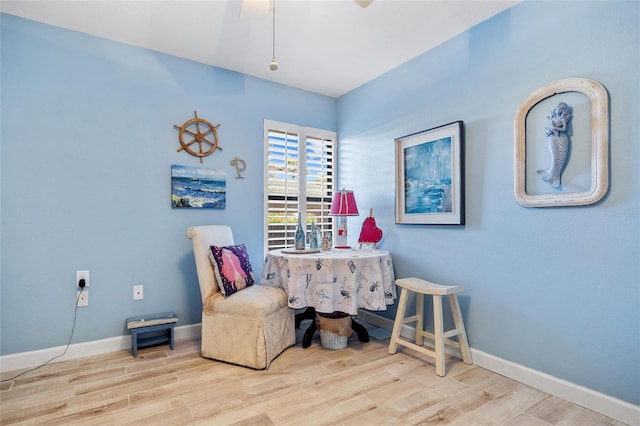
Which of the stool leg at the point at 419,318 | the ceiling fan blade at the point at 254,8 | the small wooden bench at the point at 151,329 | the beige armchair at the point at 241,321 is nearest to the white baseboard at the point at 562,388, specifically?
the stool leg at the point at 419,318

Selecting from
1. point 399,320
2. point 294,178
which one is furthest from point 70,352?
point 399,320

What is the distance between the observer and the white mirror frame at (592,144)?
5.82 feet

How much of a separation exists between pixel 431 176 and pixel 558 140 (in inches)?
37.8

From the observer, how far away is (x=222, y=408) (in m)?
1.83

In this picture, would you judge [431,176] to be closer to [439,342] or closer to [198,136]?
[439,342]

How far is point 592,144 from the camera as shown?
1819 mm

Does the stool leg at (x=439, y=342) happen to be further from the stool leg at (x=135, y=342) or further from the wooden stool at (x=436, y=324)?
the stool leg at (x=135, y=342)

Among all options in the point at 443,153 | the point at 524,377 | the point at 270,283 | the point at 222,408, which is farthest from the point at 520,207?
the point at 222,408

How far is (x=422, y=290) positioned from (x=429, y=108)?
1527 mm

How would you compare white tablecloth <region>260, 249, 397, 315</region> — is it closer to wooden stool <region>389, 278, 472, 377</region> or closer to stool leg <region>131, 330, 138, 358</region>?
wooden stool <region>389, 278, 472, 377</region>

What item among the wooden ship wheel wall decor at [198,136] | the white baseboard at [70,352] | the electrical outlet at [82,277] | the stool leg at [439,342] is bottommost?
the white baseboard at [70,352]

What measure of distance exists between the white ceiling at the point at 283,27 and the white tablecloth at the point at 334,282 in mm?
1692

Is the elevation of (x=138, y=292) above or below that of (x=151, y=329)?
above

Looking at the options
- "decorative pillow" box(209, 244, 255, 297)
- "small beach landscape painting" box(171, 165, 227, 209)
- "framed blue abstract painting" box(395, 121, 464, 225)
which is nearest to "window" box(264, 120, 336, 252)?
"small beach landscape painting" box(171, 165, 227, 209)
